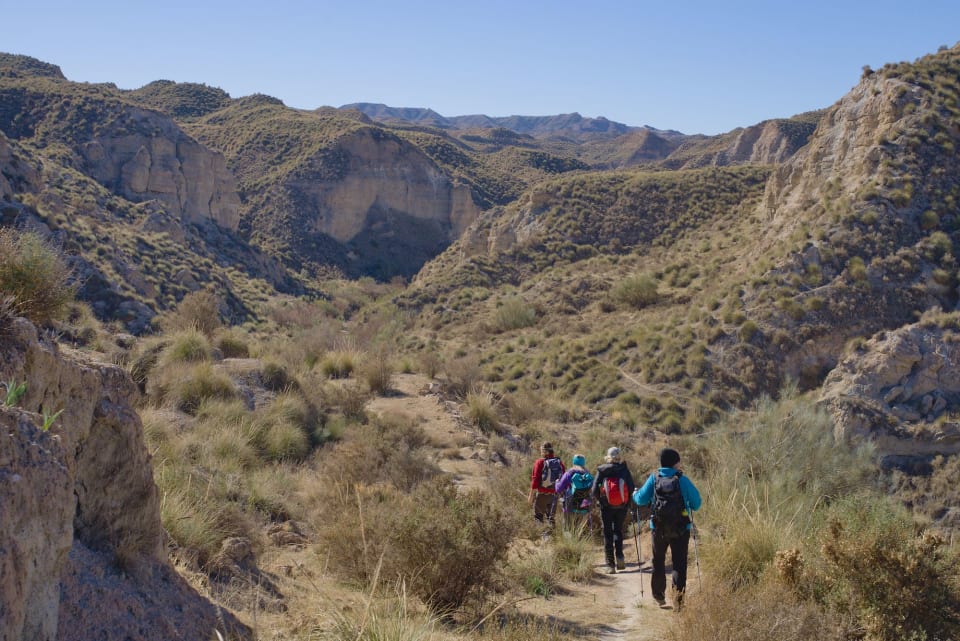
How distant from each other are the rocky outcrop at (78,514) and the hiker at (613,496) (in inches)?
180

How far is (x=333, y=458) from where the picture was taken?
10727 millimetres

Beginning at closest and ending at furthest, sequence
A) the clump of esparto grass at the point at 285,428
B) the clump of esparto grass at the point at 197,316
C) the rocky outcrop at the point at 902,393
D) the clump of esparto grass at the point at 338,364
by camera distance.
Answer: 1. the clump of esparto grass at the point at 285,428
2. the rocky outcrop at the point at 902,393
3. the clump of esparto grass at the point at 197,316
4. the clump of esparto grass at the point at 338,364

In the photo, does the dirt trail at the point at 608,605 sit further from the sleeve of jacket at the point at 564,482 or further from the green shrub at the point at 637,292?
the green shrub at the point at 637,292

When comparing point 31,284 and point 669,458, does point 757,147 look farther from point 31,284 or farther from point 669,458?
point 31,284

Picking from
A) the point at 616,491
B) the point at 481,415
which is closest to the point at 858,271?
the point at 481,415

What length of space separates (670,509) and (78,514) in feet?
15.2

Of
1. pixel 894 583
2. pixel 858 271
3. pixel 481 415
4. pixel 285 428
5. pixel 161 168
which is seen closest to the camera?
pixel 894 583

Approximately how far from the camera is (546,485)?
31.2 feet

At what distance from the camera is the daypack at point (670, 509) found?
6477mm

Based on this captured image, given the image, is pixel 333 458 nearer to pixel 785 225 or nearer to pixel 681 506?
pixel 681 506

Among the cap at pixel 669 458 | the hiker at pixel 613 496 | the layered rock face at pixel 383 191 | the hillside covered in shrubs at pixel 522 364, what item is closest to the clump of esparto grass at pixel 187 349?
the hillside covered in shrubs at pixel 522 364

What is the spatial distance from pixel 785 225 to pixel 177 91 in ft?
244

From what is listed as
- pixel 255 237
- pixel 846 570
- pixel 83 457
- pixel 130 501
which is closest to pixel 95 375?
pixel 83 457

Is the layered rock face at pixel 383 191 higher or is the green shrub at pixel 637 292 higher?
the layered rock face at pixel 383 191
